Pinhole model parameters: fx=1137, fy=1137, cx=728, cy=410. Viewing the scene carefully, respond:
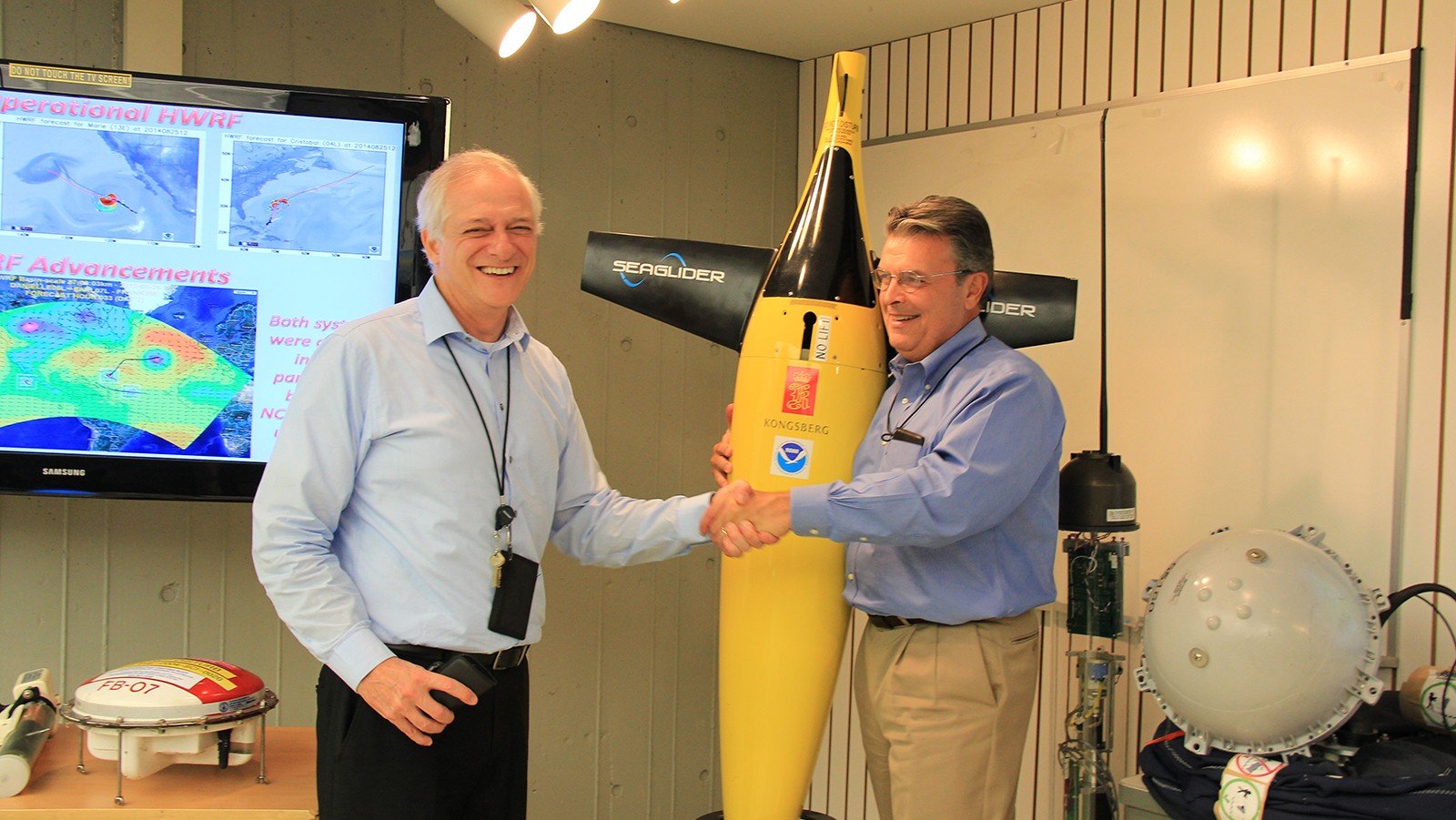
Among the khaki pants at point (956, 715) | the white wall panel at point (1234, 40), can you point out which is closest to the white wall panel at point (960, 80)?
the white wall panel at point (1234, 40)

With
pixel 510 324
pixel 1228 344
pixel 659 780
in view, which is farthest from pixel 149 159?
pixel 1228 344

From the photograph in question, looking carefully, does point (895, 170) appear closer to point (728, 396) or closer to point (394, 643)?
point (728, 396)

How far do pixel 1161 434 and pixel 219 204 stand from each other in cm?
226

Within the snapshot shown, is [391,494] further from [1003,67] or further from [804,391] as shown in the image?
[1003,67]

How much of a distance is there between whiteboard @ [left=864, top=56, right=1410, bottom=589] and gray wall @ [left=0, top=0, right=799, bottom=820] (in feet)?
3.17

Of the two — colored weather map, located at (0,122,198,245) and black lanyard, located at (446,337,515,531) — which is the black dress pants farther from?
colored weather map, located at (0,122,198,245)

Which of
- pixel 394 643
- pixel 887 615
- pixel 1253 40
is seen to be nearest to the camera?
pixel 394 643

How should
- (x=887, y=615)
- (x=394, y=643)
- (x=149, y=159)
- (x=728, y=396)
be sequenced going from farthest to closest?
(x=728, y=396) < (x=149, y=159) < (x=887, y=615) < (x=394, y=643)

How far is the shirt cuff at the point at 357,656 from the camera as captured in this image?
164 centimetres

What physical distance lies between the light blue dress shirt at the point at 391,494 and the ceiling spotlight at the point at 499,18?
2.75 feet

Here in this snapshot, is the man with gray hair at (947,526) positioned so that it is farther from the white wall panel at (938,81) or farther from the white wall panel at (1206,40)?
the white wall panel at (938,81)

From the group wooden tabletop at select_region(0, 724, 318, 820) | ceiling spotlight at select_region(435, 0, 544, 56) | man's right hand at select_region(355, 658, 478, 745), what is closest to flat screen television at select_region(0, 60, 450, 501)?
ceiling spotlight at select_region(435, 0, 544, 56)

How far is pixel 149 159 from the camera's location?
246cm

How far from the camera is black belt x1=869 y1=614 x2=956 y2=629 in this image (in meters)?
2.08
